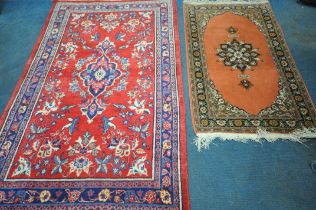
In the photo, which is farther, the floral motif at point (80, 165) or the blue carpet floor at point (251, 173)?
the floral motif at point (80, 165)

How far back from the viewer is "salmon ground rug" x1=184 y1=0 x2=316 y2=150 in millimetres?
1427

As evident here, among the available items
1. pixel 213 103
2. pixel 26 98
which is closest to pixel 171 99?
pixel 213 103

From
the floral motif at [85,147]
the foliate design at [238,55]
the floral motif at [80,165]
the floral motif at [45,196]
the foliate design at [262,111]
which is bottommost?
the floral motif at [45,196]

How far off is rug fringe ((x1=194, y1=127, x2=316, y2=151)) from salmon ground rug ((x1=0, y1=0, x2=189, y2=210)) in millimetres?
115

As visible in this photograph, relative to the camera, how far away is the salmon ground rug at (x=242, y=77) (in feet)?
4.68

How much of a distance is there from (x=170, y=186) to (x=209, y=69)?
81 centimetres

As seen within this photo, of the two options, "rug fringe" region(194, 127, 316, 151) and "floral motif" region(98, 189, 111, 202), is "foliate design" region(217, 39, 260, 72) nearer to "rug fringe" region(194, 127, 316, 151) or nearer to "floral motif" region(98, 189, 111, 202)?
"rug fringe" region(194, 127, 316, 151)

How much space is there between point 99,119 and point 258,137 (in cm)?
87

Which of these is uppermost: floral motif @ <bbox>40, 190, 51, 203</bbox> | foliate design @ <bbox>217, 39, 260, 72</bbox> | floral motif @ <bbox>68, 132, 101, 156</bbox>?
foliate design @ <bbox>217, 39, 260, 72</bbox>

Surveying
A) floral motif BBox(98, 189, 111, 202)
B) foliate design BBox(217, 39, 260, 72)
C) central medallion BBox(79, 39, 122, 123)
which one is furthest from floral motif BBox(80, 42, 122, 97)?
foliate design BBox(217, 39, 260, 72)

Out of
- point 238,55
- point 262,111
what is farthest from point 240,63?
point 262,111

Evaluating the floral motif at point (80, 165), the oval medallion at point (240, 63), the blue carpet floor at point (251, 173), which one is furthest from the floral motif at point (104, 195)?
the oval medallion at point (240, 63)

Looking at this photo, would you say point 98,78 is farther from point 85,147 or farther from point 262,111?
point 262,111

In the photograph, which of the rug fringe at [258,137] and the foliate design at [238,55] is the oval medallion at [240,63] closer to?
the foliate design at [238,55]
